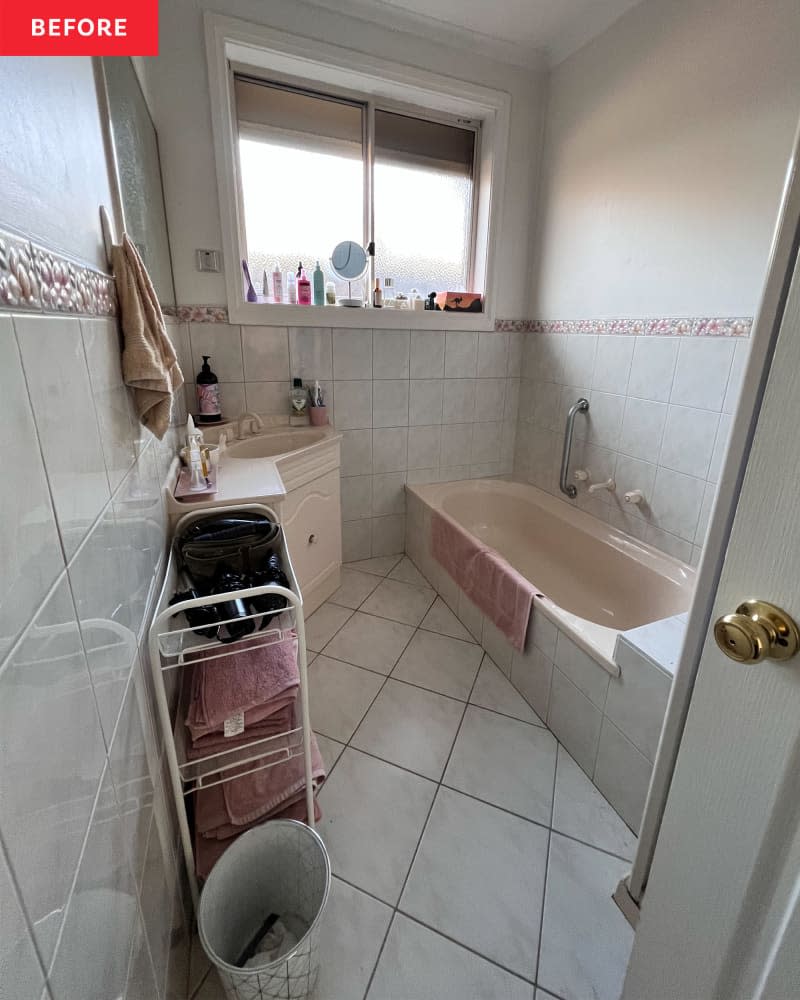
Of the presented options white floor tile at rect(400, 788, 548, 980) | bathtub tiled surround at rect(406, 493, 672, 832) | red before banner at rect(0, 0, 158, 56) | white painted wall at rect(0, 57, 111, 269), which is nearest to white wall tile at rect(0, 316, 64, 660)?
white painted wall at rect(0, 57, 111, 269)

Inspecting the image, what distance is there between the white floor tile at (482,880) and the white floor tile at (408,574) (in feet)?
4.02

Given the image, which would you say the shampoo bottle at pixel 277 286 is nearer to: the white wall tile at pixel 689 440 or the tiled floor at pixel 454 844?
the tiled floor at pixel 454 844

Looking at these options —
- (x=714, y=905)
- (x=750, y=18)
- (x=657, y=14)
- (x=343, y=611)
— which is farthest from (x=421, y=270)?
(x=714, y=905)

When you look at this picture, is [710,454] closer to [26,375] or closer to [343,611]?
[343,611]

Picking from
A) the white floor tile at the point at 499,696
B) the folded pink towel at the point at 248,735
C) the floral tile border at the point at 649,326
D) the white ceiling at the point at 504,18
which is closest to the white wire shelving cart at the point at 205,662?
the folded pink towel at the point at 248,735

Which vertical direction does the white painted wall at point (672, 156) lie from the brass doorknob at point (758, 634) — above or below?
above

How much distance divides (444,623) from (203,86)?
245cm

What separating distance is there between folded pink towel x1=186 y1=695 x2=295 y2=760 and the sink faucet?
1.35m

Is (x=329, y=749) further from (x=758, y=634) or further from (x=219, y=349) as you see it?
(x=219, y=349)

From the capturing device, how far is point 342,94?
2.13 metres

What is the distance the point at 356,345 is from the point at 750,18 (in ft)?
5.72

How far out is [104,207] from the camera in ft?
2.81

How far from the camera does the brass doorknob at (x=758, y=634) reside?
0.47 metres

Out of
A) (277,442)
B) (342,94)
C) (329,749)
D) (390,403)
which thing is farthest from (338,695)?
(342,94)
